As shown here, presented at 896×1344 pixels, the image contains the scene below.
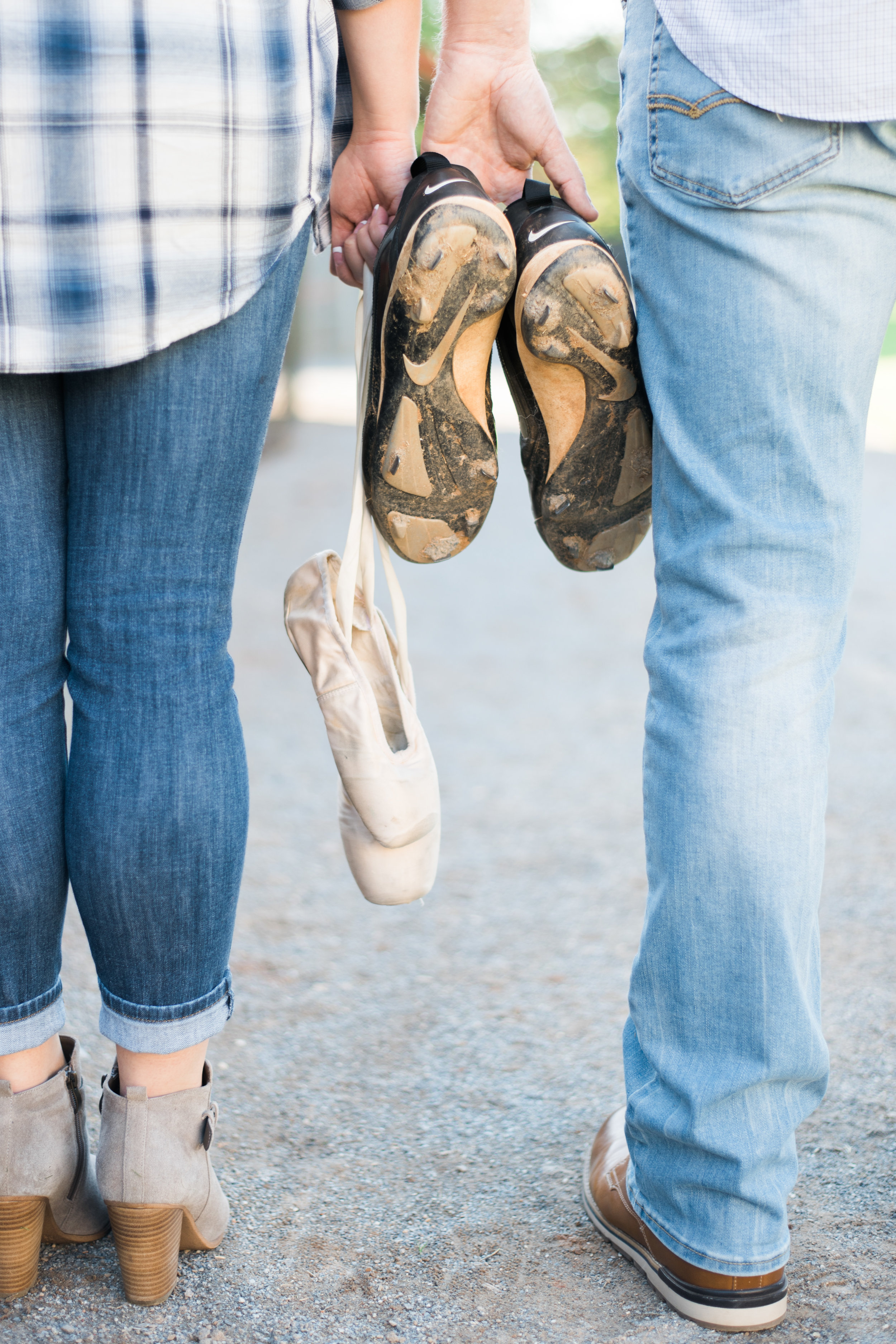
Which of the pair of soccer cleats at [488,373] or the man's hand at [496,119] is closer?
the pair of soccer cleats at [488,373]

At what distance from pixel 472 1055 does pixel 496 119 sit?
1300 mm

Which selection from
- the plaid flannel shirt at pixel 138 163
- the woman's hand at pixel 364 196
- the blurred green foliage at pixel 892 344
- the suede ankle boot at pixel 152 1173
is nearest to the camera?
the plaid flannel shirt at pixel 138 163

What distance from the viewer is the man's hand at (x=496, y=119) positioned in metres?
1.31

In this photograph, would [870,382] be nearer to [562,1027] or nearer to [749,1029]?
[749,1029]

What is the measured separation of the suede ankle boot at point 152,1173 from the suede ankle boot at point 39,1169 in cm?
5

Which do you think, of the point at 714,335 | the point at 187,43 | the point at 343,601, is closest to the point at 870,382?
the point at 714,335

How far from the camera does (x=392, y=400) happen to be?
4.13 feet

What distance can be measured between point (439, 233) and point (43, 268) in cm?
38

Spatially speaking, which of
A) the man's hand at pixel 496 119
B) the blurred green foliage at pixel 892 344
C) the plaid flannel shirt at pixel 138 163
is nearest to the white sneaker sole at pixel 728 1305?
the plaid flannel shirt at pixel 138 163

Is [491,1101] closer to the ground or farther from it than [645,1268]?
closer to the ground

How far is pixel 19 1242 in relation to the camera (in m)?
1.19

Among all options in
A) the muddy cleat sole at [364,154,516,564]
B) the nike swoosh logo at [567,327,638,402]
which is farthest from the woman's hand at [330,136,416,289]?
the nike swoosh logo at [567,327,638,402]

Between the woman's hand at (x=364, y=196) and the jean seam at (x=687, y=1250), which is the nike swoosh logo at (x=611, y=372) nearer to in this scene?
the woman's hand at (x=364, y=196)

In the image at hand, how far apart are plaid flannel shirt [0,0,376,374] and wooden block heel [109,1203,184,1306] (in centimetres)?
81
